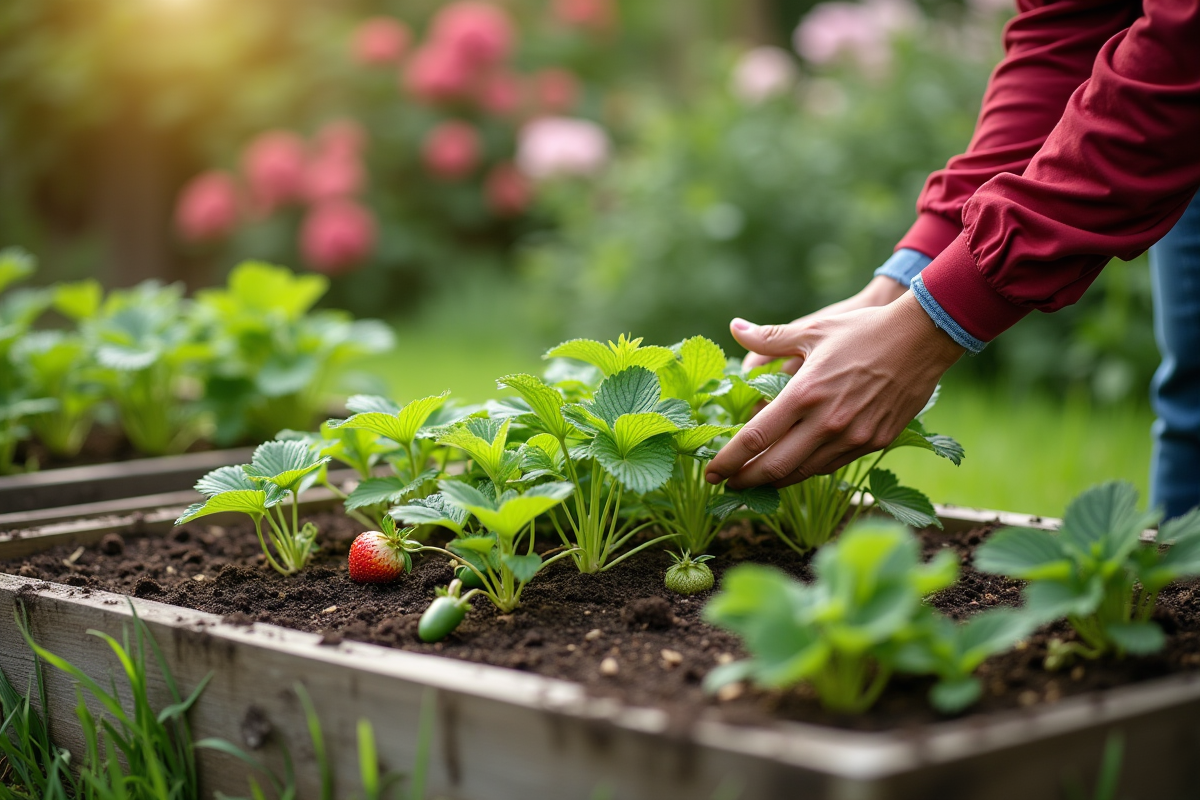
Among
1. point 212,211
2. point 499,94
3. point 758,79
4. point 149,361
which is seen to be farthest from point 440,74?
point 149,361

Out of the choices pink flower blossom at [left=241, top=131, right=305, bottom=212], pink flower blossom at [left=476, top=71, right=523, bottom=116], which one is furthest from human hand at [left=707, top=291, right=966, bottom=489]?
pink flower blossom at [left=476, top=71, right=523, bottom=116]

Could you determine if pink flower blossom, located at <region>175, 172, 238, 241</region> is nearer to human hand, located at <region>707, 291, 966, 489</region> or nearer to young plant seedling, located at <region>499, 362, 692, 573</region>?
young plant seedling, located at <region>499, 362, 692, 573</region>

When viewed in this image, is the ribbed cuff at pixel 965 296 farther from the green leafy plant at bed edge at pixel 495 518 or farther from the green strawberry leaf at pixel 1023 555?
the green leafy plant at bed edge at pixel 495 518

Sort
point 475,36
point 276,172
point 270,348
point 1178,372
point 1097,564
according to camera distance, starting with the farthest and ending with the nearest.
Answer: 1. point 475,36
2. point 276,172
3. point 270,348
4. point 1178,372
5. point 1097,564

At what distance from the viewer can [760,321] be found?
12.1ft

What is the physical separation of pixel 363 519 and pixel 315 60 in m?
5.45

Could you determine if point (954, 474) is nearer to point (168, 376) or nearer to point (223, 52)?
point (168, 376)

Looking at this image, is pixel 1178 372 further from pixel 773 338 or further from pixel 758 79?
pixel 758 79

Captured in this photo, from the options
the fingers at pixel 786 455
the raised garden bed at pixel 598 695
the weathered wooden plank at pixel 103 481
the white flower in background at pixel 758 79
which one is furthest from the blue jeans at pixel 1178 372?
the white flower in background at pixel 758 79

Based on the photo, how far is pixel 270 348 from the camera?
7.44ft

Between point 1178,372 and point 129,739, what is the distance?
5.86 feet

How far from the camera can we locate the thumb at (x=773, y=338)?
1.30m

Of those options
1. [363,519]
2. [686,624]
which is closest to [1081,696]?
[686,624]

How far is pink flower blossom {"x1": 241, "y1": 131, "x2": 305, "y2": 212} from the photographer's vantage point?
5375 mm
